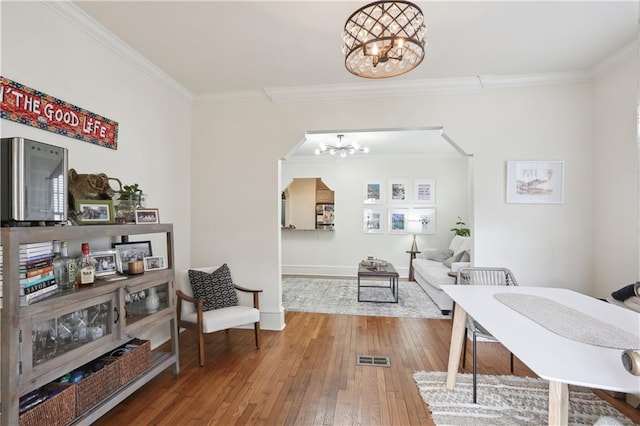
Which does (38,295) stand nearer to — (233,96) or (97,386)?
(97,386)

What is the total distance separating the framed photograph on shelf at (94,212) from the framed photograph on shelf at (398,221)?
5.29 metres

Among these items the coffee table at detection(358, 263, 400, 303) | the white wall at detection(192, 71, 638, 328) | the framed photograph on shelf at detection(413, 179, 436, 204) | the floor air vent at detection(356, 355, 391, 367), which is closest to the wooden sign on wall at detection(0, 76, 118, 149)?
the white wall at detection(192, 71, 638, 328)

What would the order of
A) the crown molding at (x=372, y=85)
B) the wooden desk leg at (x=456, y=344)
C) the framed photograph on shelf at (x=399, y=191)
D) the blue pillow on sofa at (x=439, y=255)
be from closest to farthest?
the wooden desk leg at (x=456, y=344) < the crown molding at (x=372, y=85) < the blue pillow on sofa at (x=439, y=255) < the framed photograph on shelf at (x=399, y=191)

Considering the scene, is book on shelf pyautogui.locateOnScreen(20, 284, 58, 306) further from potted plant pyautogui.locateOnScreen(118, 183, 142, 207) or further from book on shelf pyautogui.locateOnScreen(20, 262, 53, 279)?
potted plant pyautogui.locateOnScreen(118, 183, 142, 207)

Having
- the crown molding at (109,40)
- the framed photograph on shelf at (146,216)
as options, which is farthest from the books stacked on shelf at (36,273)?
the crown molding at (109,40)

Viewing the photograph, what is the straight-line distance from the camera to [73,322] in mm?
1733

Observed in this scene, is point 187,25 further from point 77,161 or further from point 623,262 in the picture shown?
point 623,262

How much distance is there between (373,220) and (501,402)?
4.51 m

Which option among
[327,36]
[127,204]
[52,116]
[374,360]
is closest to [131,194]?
[127,204]

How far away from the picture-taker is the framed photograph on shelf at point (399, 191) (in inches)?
248

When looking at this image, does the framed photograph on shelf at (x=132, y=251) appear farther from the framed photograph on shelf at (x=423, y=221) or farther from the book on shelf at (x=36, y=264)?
the framed photograph on shelf at (x=423, y=221)

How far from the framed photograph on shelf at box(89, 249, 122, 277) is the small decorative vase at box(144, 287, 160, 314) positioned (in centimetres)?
31

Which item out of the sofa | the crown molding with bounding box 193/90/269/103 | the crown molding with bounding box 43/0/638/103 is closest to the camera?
the crown molding with bounding box 43/0/638/103

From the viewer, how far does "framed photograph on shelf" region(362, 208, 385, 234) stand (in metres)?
6.37
